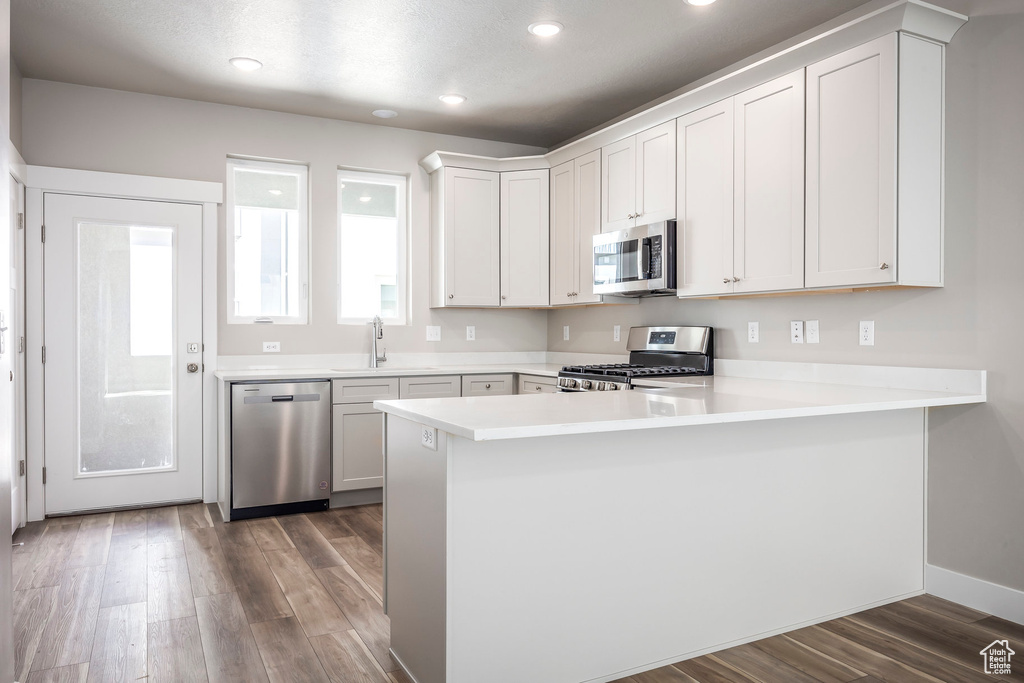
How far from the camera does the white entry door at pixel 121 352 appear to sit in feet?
12.9

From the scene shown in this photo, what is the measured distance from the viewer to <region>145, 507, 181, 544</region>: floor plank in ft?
11.5

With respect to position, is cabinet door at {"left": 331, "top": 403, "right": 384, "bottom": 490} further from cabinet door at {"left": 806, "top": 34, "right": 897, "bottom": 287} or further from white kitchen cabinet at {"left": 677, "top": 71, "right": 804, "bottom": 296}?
cabinet door at {"left": 806, "top": 34, "right": 897, "bottom": 287}

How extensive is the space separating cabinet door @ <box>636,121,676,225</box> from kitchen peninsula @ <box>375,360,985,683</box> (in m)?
1.32

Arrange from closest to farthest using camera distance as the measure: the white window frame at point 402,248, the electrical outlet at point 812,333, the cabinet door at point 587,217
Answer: the electrical outlet at point 812,333 < the cabinet door at point 587,217 < the white window frame at point 402,248

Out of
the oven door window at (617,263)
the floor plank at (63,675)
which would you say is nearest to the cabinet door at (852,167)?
the oven door window at (617,263)

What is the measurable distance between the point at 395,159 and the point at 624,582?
3.70 meters

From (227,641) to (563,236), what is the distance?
3.22 metres

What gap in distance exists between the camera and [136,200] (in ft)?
13.5

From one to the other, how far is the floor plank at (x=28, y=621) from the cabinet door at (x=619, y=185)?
11.0ft

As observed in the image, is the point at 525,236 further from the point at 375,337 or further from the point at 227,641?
the point at 227,641

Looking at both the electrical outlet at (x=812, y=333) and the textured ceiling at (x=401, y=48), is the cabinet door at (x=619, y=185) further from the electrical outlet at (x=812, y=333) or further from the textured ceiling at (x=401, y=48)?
the electrical outlet at (x=812, y=333)

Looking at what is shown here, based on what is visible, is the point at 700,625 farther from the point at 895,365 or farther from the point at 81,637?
the point at 81,637

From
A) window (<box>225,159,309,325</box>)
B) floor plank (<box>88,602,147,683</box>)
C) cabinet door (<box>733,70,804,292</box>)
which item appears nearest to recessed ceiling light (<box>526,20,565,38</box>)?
cabinet door (<box>733,70,804,292</box>)

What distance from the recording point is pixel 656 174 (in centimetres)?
372
